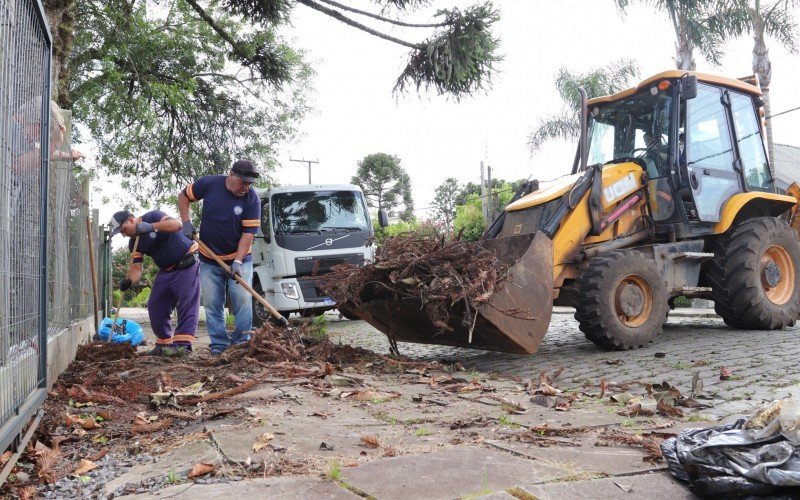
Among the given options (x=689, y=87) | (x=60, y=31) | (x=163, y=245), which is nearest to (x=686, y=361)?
(x=689, y=87)

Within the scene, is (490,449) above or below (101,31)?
below

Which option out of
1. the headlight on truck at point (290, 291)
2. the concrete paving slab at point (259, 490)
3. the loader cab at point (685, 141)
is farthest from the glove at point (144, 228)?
the headlight on truck at point (290, 291)

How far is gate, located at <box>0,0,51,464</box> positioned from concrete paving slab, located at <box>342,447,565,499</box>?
1.38 metres

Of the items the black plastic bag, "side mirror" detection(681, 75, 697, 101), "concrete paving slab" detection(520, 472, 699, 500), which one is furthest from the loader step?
"concrete paving slab" detection(520, 472, 699, 500)

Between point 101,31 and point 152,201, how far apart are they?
500 cm

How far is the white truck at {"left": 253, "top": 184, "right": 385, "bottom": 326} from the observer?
12.3 metres

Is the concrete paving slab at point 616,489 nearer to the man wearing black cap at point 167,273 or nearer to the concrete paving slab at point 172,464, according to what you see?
the concrete paving slab at point 172,464

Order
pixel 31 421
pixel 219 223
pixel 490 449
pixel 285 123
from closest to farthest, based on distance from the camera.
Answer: pixel 490 449
pixel 31 421
pixel 219 223
pixel 285 123

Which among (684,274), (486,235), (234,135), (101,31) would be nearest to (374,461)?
(486,235)

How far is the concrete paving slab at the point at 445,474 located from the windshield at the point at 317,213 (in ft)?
31.9

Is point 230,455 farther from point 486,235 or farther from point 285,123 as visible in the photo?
point 285,123

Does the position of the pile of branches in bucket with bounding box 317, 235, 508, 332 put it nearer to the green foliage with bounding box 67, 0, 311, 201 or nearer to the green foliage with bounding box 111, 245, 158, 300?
the green foliage with bounding box 67, 0, 311, 201

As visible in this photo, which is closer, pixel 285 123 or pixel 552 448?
pixel 552 448

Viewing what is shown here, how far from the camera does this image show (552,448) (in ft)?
11.0
